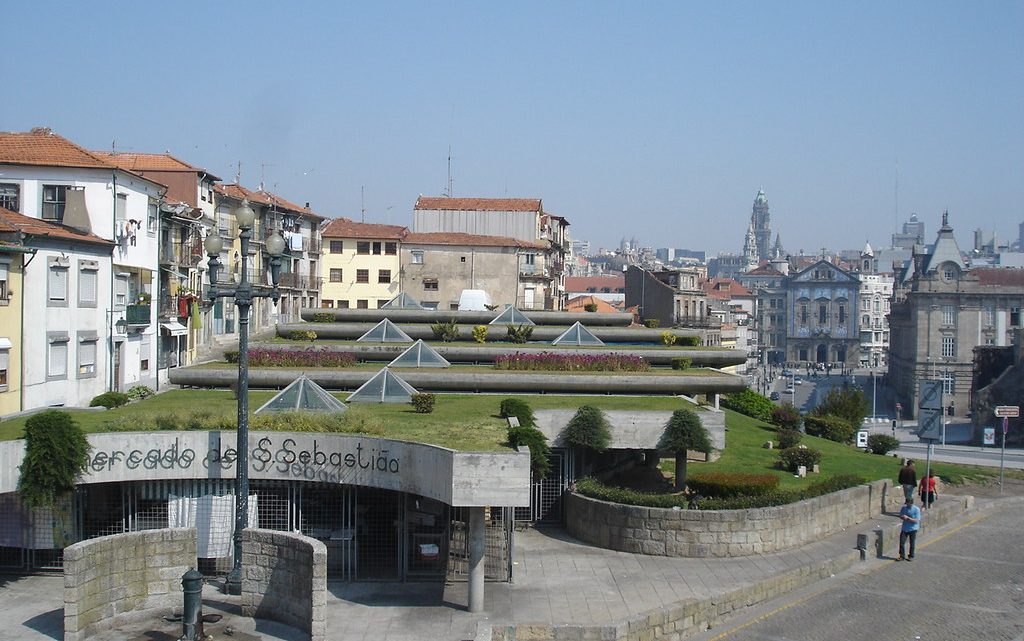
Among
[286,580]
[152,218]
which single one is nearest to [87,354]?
[152,218]

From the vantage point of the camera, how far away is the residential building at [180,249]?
4381 centimetres

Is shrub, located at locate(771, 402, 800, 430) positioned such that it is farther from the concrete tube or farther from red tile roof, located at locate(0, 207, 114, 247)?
red tile roof, located at locate(0, 207, 114, 247)

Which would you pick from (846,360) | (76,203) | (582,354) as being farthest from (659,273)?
(846,360)

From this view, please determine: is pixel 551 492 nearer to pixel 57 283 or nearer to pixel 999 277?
pixel 57 283

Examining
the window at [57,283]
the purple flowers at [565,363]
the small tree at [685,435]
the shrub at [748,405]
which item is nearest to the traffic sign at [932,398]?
the small tree at [685,435]

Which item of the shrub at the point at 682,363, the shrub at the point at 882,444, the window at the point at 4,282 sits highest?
the window at the point at 4,282

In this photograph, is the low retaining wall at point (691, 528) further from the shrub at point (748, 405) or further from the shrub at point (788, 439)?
the shrub at point (748, 405)

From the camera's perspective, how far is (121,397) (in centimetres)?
3206

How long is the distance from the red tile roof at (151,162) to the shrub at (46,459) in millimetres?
30293

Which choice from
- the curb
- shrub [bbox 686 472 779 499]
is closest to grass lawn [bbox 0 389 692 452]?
shrub [bbox 686 472 779 499]

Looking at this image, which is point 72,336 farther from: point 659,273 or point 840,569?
point 659,273

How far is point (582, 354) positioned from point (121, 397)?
1622 cm

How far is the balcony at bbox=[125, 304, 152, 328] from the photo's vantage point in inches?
1521

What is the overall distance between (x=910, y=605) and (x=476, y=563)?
398 inches
